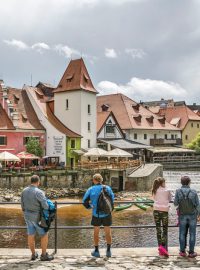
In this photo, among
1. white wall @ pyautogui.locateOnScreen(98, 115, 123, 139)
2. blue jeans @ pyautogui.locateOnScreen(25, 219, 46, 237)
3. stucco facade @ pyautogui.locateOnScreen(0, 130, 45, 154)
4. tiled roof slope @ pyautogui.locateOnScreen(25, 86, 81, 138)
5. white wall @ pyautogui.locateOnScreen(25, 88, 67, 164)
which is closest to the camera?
blue jeans @ pyautogui.locateOnScreen(25, 219, 46, 237)

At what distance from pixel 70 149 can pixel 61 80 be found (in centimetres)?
1040

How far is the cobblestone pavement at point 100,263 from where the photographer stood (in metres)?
7.98

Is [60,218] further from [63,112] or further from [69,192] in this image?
[63,112]

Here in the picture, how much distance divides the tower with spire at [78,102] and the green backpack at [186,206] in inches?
1773

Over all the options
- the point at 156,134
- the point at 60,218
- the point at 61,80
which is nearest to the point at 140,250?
the point at 60,218

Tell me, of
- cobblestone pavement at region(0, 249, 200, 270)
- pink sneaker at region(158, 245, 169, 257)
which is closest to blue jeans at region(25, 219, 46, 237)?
cobblestone pavement at region(0, 249, 200, 270)

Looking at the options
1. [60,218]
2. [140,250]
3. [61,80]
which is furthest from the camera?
[61,80]

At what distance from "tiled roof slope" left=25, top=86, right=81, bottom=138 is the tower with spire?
707 mm

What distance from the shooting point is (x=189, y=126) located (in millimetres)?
88750

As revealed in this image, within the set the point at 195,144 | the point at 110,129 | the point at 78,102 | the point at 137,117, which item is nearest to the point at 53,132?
Result: the point at 78,102

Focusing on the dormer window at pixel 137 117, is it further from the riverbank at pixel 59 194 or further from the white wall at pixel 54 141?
the riverbank at pixel 59 194

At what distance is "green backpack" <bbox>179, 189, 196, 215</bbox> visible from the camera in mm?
8891

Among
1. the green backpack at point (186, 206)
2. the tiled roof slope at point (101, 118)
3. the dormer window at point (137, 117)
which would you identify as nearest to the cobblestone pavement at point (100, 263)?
the green backpack at point (186, 206)

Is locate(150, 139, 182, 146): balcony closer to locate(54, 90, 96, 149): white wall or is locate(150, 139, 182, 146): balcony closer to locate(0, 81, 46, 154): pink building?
locate(54, 90, 96, 149): white wall
